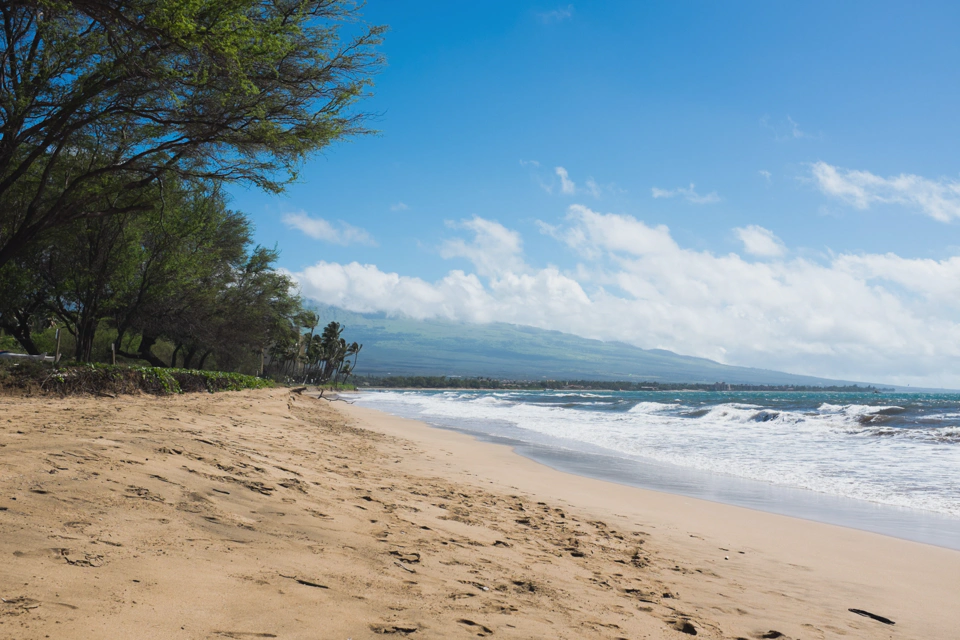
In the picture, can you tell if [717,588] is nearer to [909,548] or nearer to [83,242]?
[909,548]

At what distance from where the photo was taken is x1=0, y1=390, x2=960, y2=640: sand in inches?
113

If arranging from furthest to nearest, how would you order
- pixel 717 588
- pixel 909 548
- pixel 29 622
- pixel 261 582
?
pixel 909 548 < pixel 717 588 < pixel 261 582 < pixel 29 622

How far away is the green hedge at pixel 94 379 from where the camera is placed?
1083 cm

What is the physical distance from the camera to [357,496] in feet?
20.0

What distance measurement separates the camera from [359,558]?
4012 millimetres

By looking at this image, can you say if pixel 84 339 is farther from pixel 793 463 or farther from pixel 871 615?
pixel 871 615

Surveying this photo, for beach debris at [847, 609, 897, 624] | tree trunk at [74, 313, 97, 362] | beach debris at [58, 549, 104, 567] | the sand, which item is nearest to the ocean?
the sand

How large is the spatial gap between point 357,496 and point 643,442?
1466cm

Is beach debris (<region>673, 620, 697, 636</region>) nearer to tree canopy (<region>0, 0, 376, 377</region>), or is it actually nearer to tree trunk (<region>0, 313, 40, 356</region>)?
tree canopy (<region>0, 0, 376, 377</region>)

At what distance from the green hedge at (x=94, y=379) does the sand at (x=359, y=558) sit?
3612 millimetres

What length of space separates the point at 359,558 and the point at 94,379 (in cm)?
1122

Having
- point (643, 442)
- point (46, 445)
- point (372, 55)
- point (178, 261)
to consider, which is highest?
point (372, 55)

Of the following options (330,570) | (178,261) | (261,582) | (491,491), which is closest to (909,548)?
(491,491)

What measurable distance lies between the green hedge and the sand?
361cm
